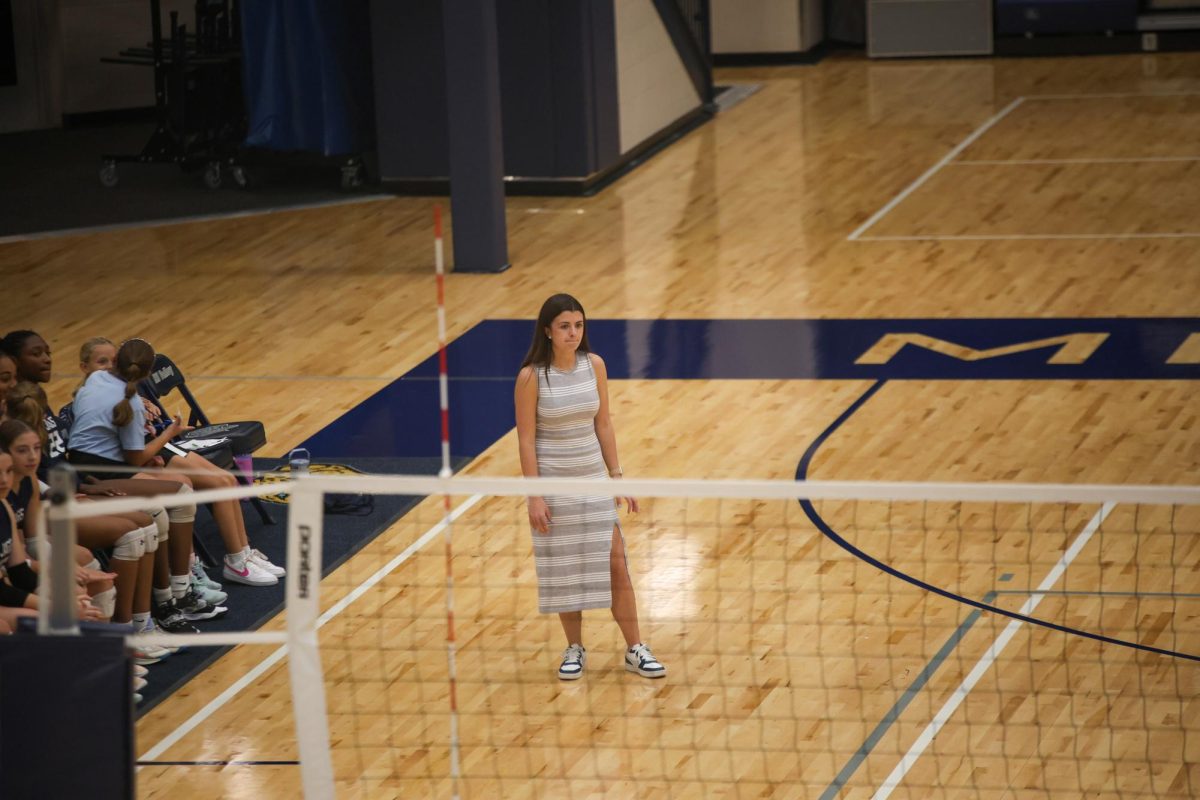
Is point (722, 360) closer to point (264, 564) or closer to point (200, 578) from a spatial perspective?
point (264, 564)

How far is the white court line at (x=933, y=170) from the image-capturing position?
45.3 ft

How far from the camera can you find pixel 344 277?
511 inches

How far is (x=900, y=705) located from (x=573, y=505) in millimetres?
1412

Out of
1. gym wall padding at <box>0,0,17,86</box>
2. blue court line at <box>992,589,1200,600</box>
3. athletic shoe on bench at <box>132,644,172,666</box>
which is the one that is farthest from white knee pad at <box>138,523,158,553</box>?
gym wall padding at <box>0,0,17,86</box>

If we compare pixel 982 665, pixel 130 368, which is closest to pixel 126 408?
pixel 130 368

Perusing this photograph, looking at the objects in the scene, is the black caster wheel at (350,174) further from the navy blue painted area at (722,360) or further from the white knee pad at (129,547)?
the white knee pad at (129,547)

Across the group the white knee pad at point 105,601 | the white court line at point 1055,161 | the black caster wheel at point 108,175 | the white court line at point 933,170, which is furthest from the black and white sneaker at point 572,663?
the black caster wheel at point 108,175

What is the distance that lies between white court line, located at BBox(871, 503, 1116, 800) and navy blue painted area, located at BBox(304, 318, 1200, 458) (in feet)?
7.55

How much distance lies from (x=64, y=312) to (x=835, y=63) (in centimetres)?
1219

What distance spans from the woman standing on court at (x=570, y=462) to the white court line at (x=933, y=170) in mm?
7203

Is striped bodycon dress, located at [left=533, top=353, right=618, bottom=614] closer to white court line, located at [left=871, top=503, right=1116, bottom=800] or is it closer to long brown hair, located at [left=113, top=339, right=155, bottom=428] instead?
white court line, located at [left=871, top=503, right=1116, bottom=800]

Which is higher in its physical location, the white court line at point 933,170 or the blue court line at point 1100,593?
the white court line at point 933,170

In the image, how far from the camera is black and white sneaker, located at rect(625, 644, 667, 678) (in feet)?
21.9

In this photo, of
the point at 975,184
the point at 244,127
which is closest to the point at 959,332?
the point at 975,184
